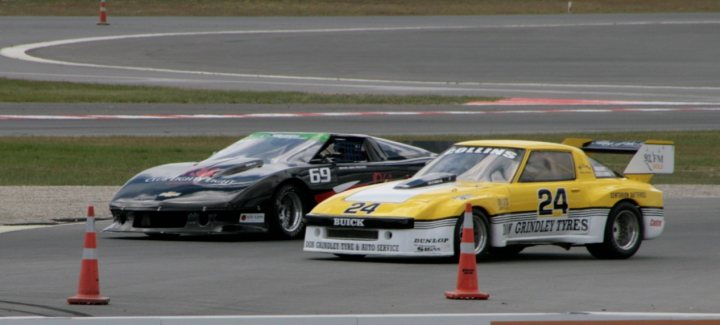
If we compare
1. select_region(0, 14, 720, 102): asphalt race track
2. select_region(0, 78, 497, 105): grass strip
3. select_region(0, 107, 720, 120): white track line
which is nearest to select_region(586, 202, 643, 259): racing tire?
select_region(0, 107, 720, 120): white track line

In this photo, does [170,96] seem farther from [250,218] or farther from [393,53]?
[250,218]

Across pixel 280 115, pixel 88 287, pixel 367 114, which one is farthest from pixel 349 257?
pixel 367 114

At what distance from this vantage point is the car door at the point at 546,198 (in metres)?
12.9

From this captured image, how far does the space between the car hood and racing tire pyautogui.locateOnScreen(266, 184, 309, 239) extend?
25 cm

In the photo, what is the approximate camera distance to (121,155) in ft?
77.8

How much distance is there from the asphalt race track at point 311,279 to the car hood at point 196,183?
421 mm

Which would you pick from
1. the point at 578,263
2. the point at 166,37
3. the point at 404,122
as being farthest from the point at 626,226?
the point at 166,37

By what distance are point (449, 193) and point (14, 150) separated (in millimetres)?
12814

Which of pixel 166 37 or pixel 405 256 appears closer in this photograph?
pixel 405 256

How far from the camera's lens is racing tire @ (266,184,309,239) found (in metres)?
14.6

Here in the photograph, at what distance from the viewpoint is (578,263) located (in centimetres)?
1293

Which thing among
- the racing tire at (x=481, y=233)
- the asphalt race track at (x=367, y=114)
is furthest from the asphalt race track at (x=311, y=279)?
the racing tire at (x=481, y=233)

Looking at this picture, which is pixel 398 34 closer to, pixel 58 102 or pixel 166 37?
pixel 166 37

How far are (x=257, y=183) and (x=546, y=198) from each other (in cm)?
304
